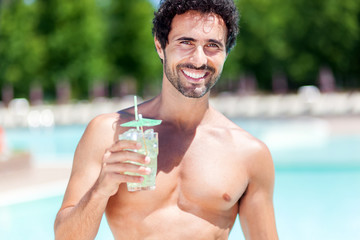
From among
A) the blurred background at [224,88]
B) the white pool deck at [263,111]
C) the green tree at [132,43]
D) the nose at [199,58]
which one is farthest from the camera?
the green tree at [132,43]

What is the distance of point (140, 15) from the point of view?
116 feet

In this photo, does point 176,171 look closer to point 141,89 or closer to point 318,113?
point 318,113

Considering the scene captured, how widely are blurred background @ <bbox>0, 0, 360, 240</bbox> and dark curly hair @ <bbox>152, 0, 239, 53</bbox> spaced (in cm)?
559

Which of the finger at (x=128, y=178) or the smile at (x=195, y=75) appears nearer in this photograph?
the finger at (x=128, y=178)

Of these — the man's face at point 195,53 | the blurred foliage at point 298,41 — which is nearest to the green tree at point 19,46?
the blurred foliage at point 298,41

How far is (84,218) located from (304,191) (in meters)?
7.67

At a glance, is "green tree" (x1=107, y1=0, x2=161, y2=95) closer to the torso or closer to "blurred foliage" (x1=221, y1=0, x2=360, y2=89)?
"blurred foliage" (x1=221, y1=0, x2=360, y2=89)

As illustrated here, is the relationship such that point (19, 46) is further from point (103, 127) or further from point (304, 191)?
point (103, 127)

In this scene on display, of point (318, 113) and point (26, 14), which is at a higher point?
point (26, 14)

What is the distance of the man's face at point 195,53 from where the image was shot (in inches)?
74.2

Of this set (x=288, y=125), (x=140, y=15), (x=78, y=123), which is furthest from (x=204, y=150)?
(x=140, y=15)

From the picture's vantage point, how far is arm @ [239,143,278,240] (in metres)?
1.98

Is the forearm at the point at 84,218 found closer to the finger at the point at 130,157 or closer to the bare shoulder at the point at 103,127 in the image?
the finger at the point at 130,157

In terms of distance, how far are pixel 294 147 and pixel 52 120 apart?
1097 cm
